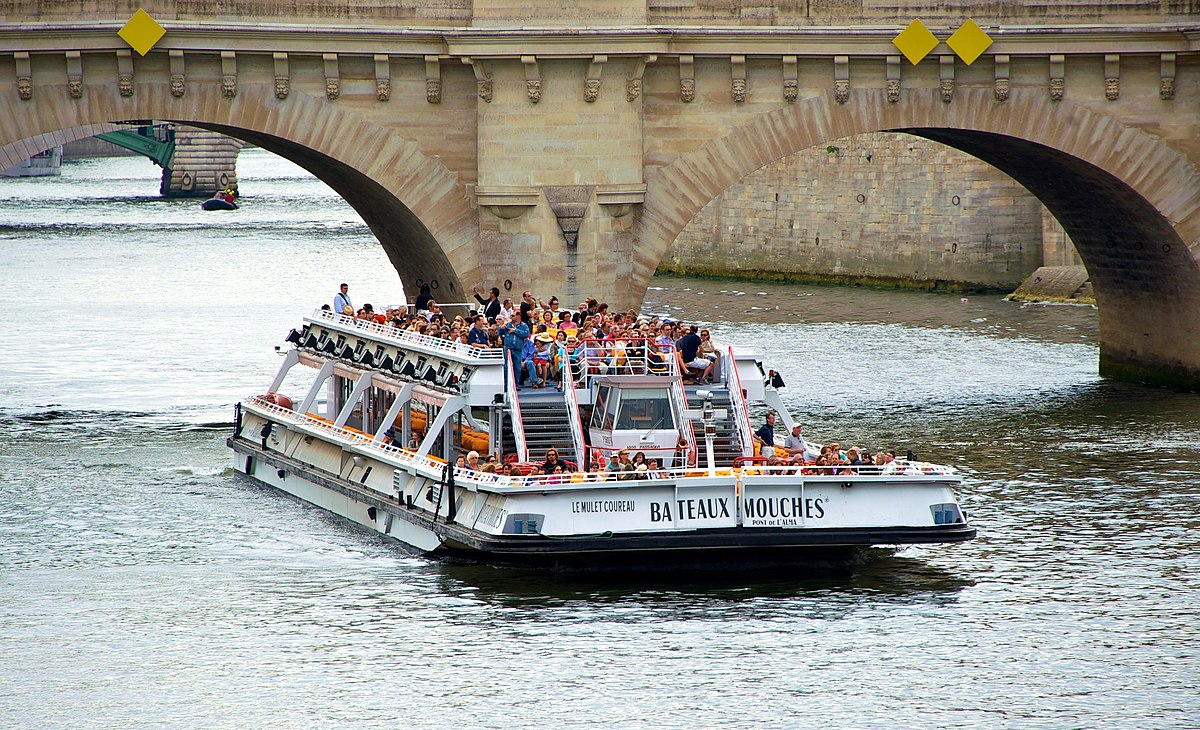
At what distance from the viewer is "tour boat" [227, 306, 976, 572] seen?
26734 mm

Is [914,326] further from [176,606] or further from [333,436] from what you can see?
[176,606]

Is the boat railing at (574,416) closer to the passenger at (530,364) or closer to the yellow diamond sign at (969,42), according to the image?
the passenger at (530,364)

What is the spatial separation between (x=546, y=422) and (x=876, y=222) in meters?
44.2

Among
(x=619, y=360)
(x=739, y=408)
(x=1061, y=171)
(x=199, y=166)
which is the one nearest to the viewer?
(x=739, y=408)

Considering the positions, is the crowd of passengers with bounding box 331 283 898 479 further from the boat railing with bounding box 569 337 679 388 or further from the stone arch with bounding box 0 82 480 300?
the stone arch with bounding box 0 82 480 300

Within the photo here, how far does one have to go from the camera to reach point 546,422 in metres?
29.6

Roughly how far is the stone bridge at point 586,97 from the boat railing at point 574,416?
32.8 feet

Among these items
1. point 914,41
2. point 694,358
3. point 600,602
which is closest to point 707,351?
point 694,358

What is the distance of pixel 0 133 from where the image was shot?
36344 mm

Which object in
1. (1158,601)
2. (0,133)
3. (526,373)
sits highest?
(0,133)

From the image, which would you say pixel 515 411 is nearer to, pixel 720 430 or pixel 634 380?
pixel 634 380

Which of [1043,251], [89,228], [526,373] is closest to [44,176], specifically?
[89,228]

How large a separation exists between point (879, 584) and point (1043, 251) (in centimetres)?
4302

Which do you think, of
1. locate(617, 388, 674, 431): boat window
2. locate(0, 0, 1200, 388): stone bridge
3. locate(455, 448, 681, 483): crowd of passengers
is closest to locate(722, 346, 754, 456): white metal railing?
locate(617, 388, 674, 431): boat window
